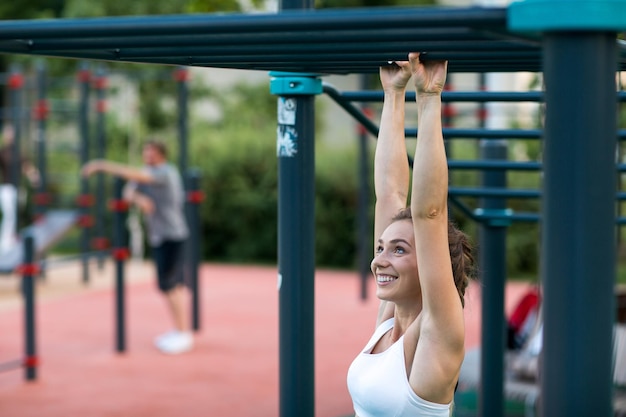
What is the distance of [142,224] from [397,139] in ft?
38.6

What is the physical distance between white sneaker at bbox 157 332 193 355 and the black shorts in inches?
17.1

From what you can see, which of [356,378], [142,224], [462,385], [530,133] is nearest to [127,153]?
[142,224]

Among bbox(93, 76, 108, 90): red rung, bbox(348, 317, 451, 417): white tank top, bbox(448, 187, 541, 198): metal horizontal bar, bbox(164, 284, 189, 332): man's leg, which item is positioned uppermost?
bbox(93, 76, 108, 90): red rung

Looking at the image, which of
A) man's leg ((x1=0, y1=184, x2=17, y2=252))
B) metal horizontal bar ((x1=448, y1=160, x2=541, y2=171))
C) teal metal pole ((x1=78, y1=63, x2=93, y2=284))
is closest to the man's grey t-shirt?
teal metal pole ((x1=78, y1=63, x2=93, y2=284))

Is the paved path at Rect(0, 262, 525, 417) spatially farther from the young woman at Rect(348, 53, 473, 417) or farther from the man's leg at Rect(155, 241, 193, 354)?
the young woman at Rect(348, 53, 473, 417)

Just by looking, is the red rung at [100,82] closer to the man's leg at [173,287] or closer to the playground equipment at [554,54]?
the man's leg at [173,287]

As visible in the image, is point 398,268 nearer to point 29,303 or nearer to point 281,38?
point 281,38

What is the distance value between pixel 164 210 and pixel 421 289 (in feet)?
19.7

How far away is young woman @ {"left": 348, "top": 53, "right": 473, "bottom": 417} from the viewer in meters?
2.11

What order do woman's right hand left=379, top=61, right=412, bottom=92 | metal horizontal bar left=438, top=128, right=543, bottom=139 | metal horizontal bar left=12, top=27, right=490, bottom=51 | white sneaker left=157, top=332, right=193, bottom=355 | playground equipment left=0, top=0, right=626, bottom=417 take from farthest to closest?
1. white sneaker left=157, top=332, right=193, bottom=355
2. metal horizontal bar left=438, top=128, right=543, bottom=139
3. woman's right hand left=379, top=61, right=412, bottom=92
4. metal horizontal bar left=12, top=27, right=490, bottom=51
5. playground equipment left=0, top=0, right=626, bottom=417

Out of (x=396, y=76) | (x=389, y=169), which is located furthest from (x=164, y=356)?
(x=396, y=76)

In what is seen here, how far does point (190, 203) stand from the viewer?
9000 mm

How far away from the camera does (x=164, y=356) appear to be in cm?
817

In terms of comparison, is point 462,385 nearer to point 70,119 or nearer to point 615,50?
point 615,50
